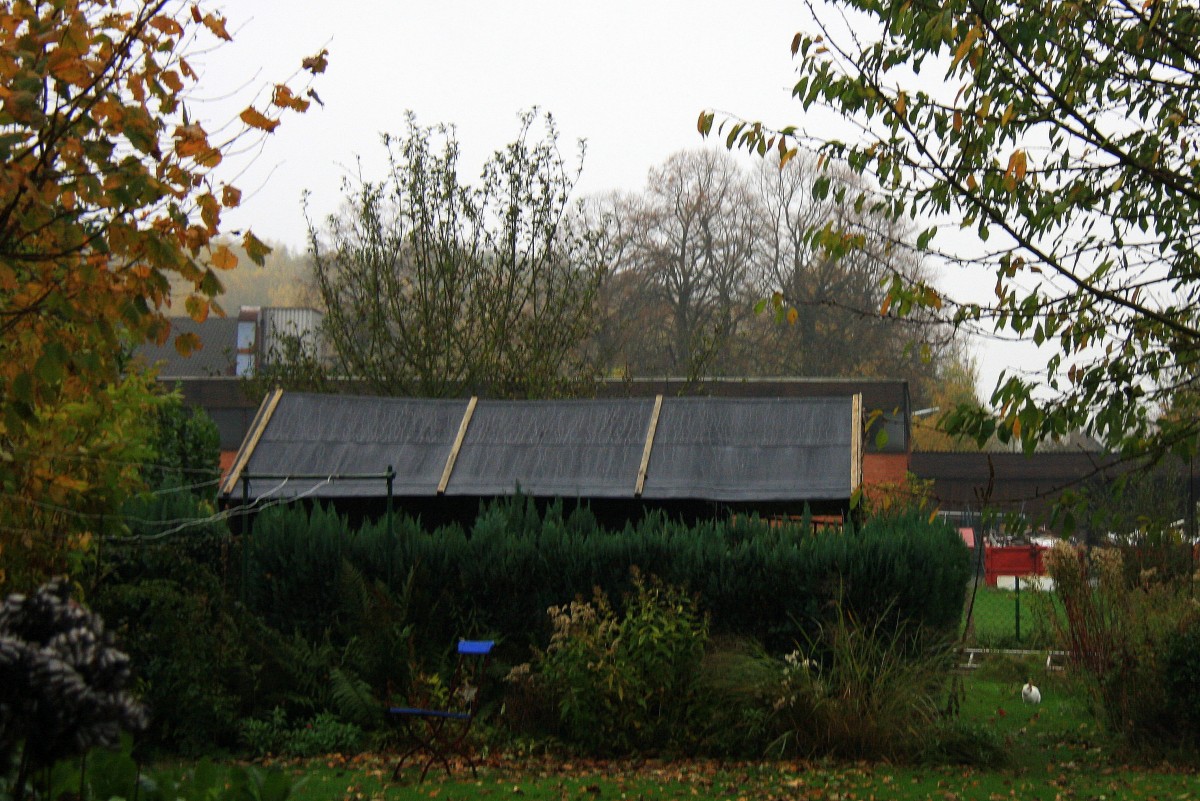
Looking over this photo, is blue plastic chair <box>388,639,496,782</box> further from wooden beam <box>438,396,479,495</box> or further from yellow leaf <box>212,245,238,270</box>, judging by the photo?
yellow leaf <box>212,245,238,270</box>

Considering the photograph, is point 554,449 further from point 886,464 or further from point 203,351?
point 203,351

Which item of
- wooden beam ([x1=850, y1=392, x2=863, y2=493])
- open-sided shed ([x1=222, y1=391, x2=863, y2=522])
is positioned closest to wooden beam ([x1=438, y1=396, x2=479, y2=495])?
open-sided shed ([x1=222, y1=391, x2=863, y2=522])

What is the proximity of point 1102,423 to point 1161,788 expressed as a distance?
5359 millimetres

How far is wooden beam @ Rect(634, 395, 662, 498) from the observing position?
14.9 meters

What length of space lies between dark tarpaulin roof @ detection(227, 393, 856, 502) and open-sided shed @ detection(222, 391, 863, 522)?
0.7 inches

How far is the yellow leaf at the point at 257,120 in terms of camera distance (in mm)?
6293

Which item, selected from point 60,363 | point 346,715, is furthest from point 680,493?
point 60,363

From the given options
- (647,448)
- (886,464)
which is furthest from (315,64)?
(886,464)

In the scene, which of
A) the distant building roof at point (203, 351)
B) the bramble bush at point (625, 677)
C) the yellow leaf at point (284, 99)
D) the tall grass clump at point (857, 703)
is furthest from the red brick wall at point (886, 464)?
the distant building roof at point (203, 351)

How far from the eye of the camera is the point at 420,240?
25.3m

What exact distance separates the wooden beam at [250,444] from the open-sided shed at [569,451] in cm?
2

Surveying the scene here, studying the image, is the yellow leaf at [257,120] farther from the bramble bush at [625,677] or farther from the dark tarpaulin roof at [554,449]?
the dark tarpaulin roof at [554,449]

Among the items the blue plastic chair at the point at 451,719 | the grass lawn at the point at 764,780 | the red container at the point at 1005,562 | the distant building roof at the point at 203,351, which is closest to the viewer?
the grass lawn at the point at 764,780

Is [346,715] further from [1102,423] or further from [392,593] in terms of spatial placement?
[1102,423]
